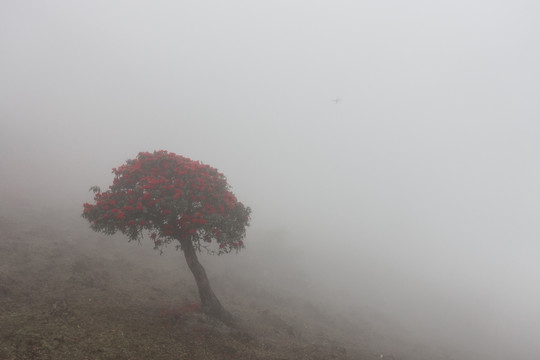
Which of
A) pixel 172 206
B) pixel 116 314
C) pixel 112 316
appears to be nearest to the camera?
pixel 112 316

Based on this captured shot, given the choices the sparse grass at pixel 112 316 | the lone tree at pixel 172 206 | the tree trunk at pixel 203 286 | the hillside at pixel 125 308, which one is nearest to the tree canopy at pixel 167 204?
the lone tree at pixel 172 206

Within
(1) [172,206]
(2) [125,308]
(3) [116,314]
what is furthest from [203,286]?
(1) [172,206]

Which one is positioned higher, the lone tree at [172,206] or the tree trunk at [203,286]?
the lone tree at [172,206]

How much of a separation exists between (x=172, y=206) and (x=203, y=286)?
5544 mm

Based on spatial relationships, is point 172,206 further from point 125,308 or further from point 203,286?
point 125,308

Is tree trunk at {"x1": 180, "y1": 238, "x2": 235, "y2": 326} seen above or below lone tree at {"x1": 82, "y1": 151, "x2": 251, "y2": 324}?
below

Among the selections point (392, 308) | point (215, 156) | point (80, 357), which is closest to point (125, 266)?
point (80, 357)

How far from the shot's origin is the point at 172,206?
637 inches

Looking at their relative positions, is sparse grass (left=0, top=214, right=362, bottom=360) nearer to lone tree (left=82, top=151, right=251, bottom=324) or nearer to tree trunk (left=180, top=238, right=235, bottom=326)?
tree trunk (left=180, top=238, right=235, bottom=326)

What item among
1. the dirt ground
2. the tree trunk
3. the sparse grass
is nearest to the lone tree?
the tree trunk

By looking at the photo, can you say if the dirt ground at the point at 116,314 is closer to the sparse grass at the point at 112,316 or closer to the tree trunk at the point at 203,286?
the sparse grass at the point at 112,316

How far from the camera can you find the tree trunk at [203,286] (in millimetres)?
18000

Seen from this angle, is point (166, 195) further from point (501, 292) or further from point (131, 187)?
point (501, 292)

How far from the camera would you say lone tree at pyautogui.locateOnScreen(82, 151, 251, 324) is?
53.4 feet
